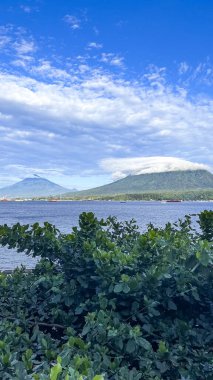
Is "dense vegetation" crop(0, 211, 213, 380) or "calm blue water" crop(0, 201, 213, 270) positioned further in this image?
"calm blue water" crop(0, 201, 213, 270)

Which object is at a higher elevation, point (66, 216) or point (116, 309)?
point (116, 309)

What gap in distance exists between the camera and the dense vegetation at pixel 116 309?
9.77ft

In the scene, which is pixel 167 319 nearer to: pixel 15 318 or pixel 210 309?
pixel 210 309

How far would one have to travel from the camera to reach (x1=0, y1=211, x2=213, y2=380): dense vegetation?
2.98 metres

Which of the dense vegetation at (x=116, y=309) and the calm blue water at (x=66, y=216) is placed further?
the calm blue water at (x=66, y=216)

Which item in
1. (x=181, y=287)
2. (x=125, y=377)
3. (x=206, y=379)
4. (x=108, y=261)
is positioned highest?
(x=108, y=261)

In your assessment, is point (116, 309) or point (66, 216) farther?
point (66, 216)

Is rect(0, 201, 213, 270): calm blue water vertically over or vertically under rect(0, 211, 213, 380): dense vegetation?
under

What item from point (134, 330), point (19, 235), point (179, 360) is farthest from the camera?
point (19, 235)

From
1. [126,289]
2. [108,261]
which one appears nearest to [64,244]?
[108,261]

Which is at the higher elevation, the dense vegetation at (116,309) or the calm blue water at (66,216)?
the dense vegetation at (116,309)

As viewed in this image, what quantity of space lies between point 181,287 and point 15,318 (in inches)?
64.1

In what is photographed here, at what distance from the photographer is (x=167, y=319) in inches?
140

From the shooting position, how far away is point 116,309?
3516 mm
